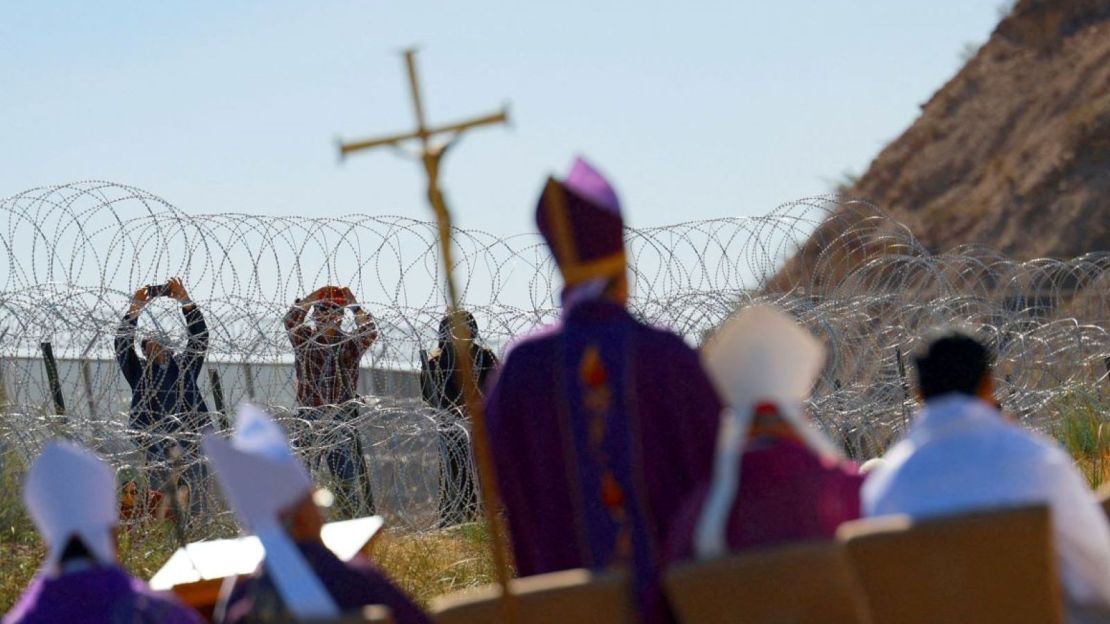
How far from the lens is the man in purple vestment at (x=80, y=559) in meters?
4.04

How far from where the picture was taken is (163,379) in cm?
959

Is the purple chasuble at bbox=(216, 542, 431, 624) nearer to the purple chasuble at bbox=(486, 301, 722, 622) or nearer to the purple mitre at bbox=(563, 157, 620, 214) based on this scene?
the purple chasuble at bbox=(486, 301, 722, 622)

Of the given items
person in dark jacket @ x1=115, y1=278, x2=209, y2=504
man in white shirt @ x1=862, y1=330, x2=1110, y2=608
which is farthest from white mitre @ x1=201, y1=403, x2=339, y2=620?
person in dark jacket @ x1=115, y1=278, x2=209, y2=504

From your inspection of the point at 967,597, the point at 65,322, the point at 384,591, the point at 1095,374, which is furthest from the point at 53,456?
the point at 1095,374

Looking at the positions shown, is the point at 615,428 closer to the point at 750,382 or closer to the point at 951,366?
the point at 750,382

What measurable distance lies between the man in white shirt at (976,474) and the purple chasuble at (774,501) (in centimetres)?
26

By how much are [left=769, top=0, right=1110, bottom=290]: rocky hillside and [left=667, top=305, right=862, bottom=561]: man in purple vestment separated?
78.1 ft

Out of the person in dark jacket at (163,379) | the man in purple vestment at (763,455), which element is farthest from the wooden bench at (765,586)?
the person in dark jacket at (163,379)

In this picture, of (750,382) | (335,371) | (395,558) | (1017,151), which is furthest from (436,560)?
(1017,151)

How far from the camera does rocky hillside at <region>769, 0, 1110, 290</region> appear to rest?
28.2 metres

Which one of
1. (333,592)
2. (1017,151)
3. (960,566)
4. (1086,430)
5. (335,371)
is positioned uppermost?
(1017,151)

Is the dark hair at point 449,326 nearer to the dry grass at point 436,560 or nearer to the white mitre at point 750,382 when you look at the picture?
the dry grass at point 436,560

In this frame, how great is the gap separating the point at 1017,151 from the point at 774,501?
2719 centimetres

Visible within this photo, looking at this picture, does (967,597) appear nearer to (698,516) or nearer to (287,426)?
(698,516)
